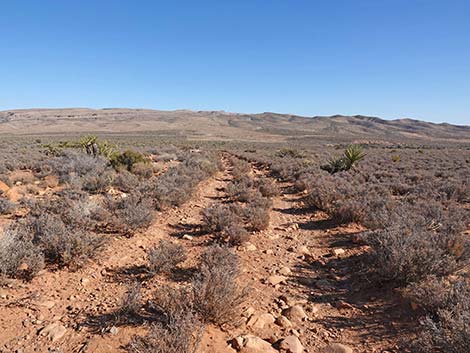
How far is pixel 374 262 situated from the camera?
4.86m

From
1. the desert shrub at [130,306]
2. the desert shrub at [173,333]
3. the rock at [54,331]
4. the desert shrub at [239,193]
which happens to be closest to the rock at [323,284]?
the desert shrub at [173,333]

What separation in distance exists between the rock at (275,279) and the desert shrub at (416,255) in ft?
4.26

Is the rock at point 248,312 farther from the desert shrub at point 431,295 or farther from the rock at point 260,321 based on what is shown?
the desert shrub at point 431,295

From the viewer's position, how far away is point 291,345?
3.18 meters

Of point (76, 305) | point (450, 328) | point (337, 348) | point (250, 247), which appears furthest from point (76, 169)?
point (450, 328)

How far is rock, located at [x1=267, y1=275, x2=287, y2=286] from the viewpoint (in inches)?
179

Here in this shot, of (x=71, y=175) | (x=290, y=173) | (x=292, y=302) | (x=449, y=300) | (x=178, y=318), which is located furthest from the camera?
(x=290, y=173)

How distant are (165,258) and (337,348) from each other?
2484 millimetres

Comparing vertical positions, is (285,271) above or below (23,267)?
below

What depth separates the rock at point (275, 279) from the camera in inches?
179

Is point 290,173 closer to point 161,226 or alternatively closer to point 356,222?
point 356,222

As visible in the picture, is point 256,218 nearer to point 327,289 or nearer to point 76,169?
point 327,289

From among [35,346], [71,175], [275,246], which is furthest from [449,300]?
[71,175]

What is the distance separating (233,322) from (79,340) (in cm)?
149
